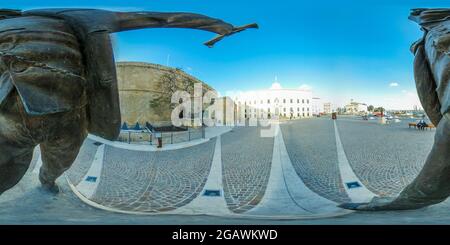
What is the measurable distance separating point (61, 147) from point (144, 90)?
1.28 feet

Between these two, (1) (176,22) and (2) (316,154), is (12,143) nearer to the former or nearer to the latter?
(1) (176,22)

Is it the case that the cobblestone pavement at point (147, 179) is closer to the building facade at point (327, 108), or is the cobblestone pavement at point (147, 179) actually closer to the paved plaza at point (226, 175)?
the paved plaza at point (226, 175)

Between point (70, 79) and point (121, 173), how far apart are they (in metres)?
0.47

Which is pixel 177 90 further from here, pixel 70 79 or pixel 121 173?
pixel 121 173

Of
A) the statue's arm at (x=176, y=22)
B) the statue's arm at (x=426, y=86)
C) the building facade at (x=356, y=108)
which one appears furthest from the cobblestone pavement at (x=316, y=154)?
the statue's arm at (x=176, y=22)

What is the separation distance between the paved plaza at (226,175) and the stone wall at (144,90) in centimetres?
17

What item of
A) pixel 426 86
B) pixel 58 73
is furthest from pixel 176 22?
pixel 426 86

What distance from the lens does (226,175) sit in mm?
1033

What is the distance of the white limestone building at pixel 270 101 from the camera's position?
92 cm

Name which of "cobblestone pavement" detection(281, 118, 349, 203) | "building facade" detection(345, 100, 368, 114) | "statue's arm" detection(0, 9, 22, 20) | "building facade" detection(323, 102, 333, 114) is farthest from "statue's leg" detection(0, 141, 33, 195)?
"building facade" detection(345, 100, 368, 114)

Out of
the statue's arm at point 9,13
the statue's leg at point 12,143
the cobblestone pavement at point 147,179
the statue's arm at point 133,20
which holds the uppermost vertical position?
the statue's arm at point 9,13

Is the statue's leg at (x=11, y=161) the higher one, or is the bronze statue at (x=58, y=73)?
the bronze statue at (x=58, y=73)

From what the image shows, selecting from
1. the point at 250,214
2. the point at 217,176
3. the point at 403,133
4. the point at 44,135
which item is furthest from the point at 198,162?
the point at 403,133

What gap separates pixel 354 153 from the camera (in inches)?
42.0
